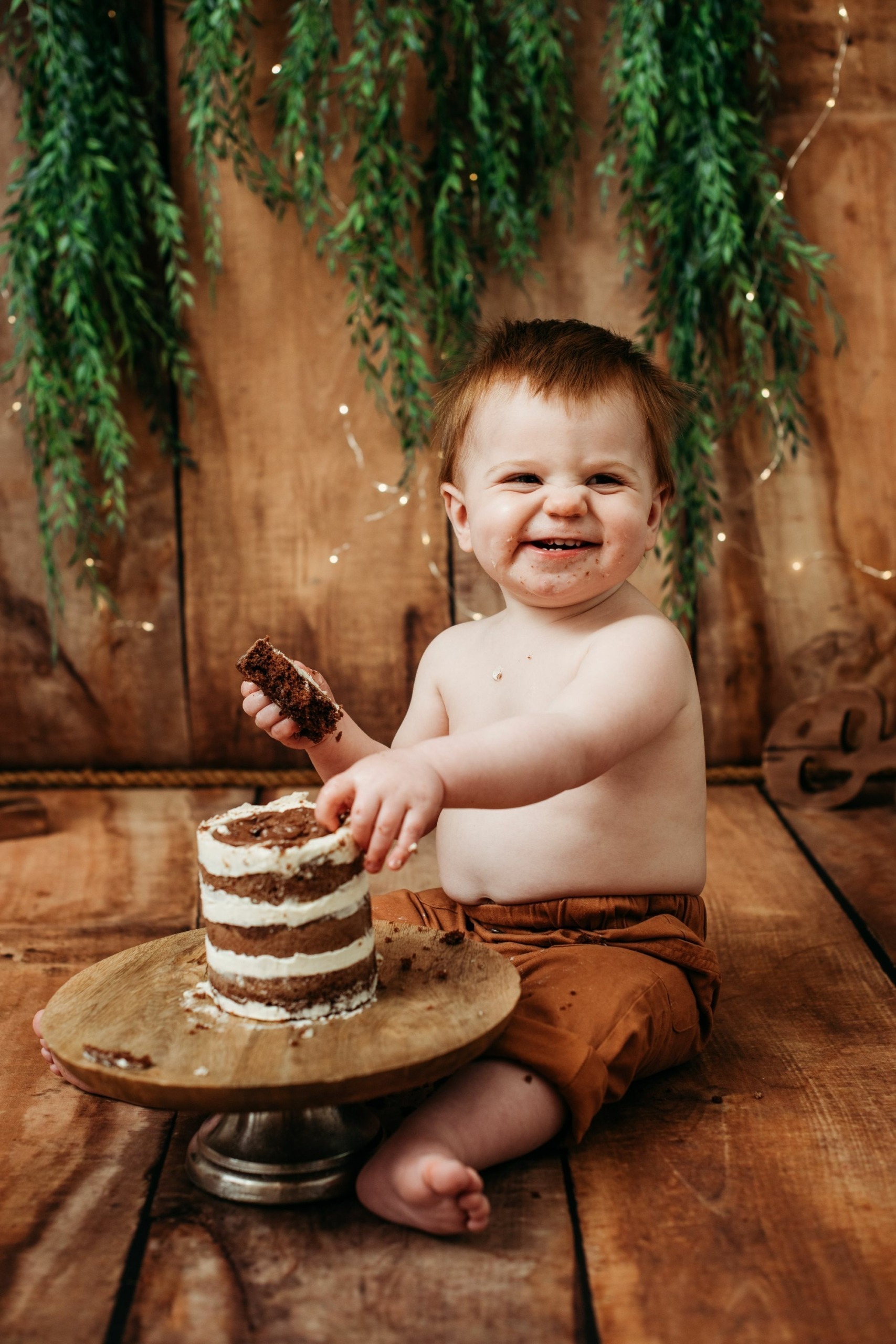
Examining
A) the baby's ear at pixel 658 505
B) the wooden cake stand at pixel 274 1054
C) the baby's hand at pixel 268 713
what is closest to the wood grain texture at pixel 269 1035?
the wooden cake stand at pixel 274 1054

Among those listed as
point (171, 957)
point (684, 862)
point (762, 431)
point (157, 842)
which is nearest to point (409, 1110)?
point (171, 957)

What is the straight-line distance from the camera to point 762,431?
2.17 m

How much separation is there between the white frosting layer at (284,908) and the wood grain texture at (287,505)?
1.24m

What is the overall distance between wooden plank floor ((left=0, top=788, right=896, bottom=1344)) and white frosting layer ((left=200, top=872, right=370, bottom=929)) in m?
0.24

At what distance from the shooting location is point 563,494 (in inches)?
48.6

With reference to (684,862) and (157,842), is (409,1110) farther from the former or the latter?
(157,842)

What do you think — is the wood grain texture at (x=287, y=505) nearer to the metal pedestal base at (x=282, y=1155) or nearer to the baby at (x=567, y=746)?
the baby at (x=567, y=746)

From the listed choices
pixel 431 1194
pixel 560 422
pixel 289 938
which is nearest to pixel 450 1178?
pixel 431 1194

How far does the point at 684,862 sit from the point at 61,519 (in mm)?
1298

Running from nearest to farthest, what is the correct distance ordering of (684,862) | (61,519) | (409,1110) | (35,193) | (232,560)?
(409,1110)
(684,862)
(35,193)
(61,519)
(232,560)

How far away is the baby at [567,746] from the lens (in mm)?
1095

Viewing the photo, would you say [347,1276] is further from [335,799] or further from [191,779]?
[191,779]

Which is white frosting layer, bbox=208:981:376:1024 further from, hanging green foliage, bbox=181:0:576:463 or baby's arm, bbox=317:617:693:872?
hanging green foliage, bbox=181:0:576:463

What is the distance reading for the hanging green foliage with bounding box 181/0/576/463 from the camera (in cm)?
191
